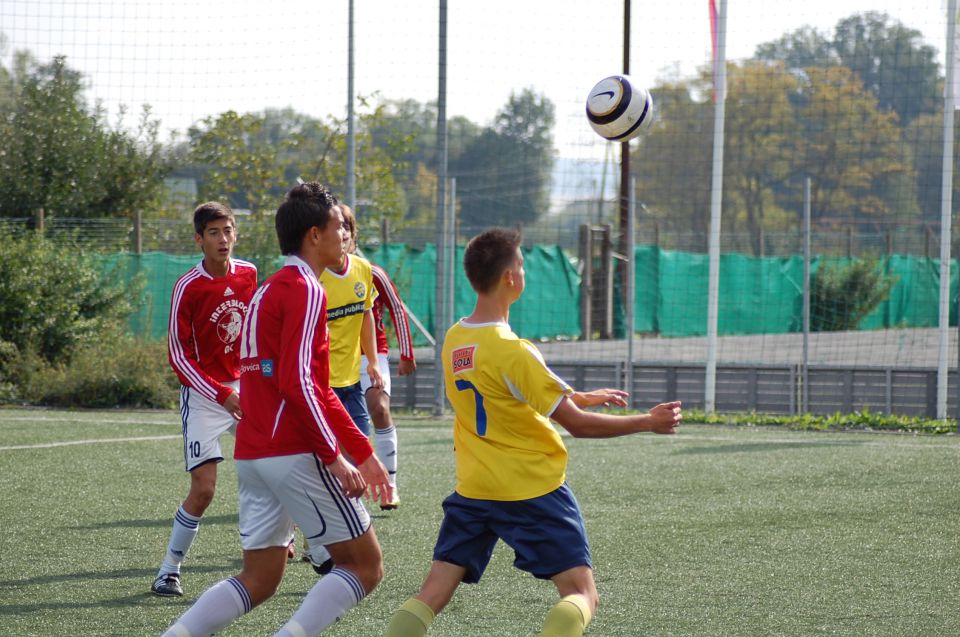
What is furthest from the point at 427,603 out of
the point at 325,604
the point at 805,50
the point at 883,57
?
the point at 805,50

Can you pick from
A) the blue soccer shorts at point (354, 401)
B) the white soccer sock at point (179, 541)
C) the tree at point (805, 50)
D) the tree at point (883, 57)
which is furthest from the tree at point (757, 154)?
the white soccer sock at point (179, 541)

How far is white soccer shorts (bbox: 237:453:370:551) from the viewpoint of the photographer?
3895 mm

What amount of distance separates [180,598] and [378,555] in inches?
75.2

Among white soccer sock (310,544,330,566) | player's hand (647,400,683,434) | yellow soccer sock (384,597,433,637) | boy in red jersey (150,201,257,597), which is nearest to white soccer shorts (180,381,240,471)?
boy in red jersey (150,201,257,597)

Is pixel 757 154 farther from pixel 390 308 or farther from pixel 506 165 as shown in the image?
pixel 390 308

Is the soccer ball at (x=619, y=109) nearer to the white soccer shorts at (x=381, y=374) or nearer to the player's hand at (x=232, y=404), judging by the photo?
the white soccer shorts at (x=381, y=374)

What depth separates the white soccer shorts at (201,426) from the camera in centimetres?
590

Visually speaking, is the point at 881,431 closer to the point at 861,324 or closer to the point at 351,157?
the point at 351,157

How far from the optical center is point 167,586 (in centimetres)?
562

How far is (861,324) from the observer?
26406 mm

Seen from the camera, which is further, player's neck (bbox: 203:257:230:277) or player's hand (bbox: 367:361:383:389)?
player's hand (bbox: 367:361:383:389)

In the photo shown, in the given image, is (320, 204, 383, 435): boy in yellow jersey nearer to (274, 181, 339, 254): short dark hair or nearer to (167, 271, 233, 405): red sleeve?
(167, 271, 233, 405): red sleeve

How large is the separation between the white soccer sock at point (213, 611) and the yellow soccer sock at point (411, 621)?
0.53 m

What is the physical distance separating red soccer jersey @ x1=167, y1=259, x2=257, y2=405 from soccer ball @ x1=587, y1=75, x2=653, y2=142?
131 inches
